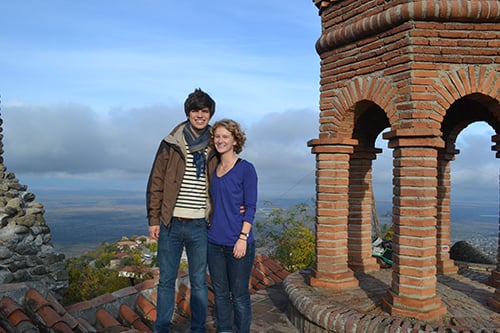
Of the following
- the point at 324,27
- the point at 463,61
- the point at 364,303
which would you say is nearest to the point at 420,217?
the point at 364,303

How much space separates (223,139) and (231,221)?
70cm

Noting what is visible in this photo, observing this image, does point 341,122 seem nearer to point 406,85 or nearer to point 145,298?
point 406,85

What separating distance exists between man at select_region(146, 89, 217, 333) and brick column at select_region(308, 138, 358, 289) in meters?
2.38

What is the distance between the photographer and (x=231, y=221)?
353cm

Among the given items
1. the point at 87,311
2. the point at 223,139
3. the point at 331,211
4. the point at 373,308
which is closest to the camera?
the point at 223,139

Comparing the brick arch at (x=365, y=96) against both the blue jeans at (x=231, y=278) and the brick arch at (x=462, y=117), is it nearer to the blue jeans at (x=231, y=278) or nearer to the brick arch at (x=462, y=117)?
the brick arch at (x=462, y=117)

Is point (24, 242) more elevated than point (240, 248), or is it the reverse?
point (240, 248)

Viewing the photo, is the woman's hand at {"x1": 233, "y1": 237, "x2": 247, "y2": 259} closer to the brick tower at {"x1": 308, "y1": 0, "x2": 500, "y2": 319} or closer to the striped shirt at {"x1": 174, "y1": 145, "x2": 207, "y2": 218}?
the striped shirt at {"x1": 174, "y1": 145, "x2": 207, "y2": 218}

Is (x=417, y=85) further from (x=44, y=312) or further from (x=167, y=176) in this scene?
(x=44, y=312)

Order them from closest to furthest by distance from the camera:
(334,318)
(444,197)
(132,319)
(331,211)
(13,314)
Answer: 1. (13,314)
2. (334,318)
3. (132,319)
4. (331,211)
5. (444,197)

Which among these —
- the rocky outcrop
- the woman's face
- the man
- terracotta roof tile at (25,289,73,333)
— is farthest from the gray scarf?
the rocky outcrop

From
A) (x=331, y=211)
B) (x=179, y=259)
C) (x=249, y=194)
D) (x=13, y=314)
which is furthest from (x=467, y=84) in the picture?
(x=13, y=314)

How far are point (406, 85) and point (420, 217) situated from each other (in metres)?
1.49

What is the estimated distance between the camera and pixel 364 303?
5203 mm
